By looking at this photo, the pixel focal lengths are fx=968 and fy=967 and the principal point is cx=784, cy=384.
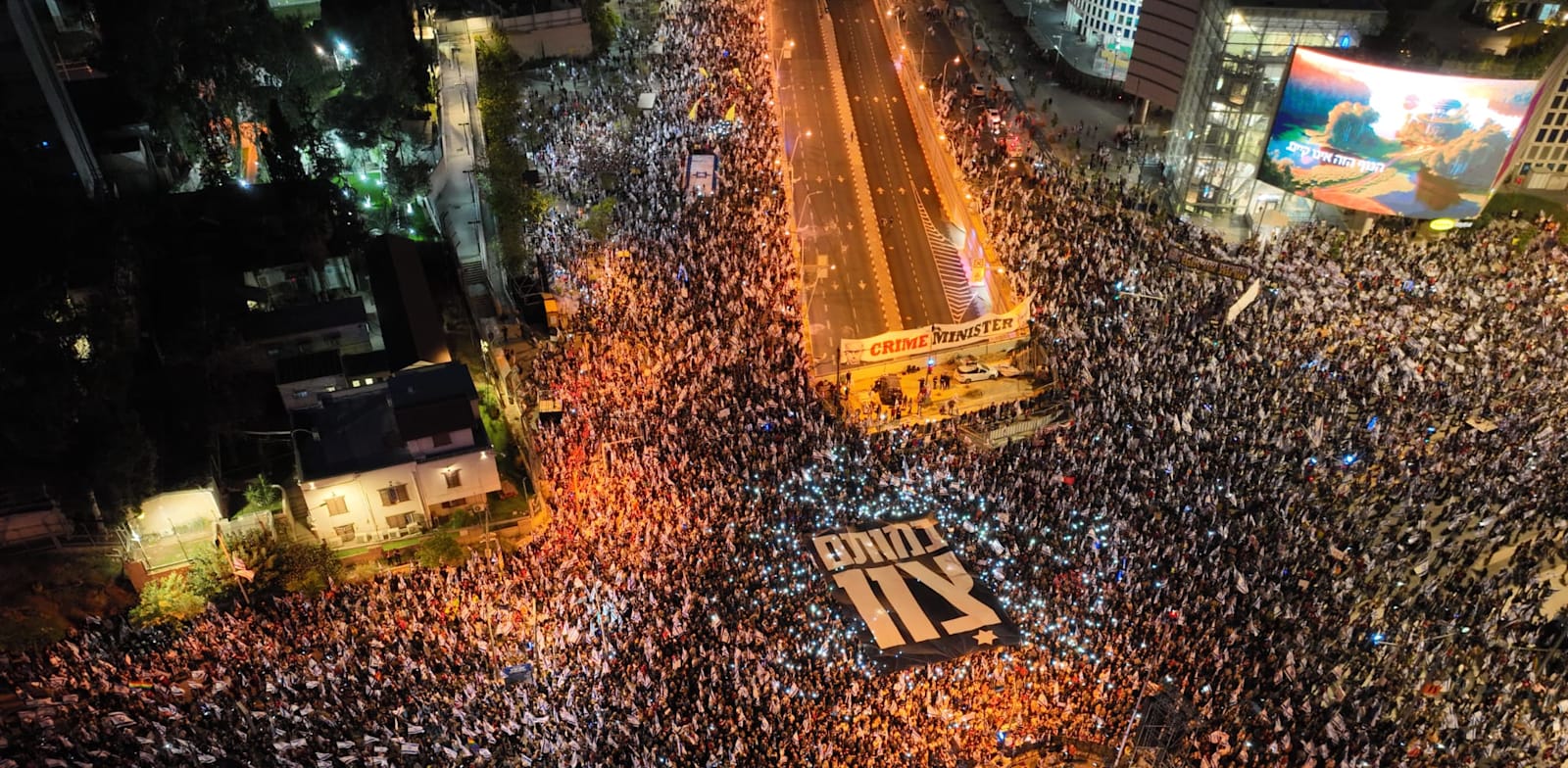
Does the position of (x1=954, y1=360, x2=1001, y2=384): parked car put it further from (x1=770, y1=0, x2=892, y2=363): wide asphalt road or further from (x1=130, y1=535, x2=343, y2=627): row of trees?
(x1=130, y1=535, x2=343, y2=627): row of trees

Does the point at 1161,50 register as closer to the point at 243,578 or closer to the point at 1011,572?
the point at 1011,572

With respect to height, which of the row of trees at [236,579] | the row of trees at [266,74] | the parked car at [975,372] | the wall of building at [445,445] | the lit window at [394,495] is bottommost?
the row of trees at [236,579]

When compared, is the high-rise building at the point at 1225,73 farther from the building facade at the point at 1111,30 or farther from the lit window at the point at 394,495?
the lit window at the point at 394,495

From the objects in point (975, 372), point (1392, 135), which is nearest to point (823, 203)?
point (975, 372)

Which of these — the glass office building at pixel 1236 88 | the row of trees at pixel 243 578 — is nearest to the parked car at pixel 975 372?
the row of trees at pixel 243 578

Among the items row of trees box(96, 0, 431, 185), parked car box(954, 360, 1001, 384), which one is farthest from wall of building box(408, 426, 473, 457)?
parked car box(954, 360, 1001, 384)
